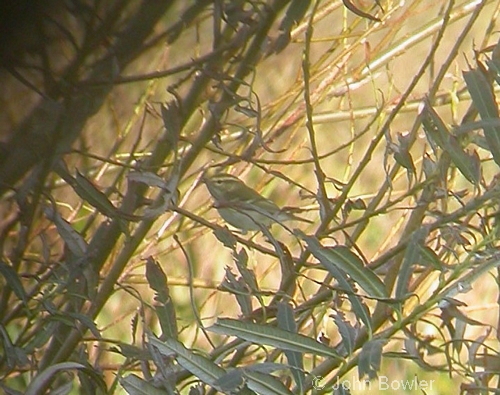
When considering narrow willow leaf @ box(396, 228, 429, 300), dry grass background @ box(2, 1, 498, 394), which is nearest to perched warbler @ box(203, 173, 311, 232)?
dry grass background @ box(2, 1, 498, 394)

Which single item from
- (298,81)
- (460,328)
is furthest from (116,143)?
(460,328)

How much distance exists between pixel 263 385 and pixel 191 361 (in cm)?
6

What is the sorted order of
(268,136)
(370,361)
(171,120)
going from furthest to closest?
(268,136)
(171,120)
(370,361)

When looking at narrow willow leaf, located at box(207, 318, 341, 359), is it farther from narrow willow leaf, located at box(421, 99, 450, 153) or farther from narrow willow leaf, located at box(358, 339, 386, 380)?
narrow willow leaf, located at box(421, 99, 450, 153)

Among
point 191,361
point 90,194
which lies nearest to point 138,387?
point 191,361

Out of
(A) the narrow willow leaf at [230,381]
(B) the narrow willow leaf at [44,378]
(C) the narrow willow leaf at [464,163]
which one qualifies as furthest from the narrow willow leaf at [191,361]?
(C) the narrow willow leaf at [464,163]

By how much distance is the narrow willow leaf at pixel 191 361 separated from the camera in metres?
0.57

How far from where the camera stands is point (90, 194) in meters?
0.67

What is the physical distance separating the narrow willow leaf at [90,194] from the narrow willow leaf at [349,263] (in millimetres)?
192

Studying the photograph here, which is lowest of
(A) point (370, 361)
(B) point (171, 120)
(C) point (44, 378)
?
(C) point (44, 378)

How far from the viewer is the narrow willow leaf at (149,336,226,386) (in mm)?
569

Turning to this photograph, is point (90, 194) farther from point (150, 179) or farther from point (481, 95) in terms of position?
point (481, 95)

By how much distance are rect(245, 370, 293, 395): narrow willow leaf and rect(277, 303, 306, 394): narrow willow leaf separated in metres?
0.02

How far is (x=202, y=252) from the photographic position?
1.26m
